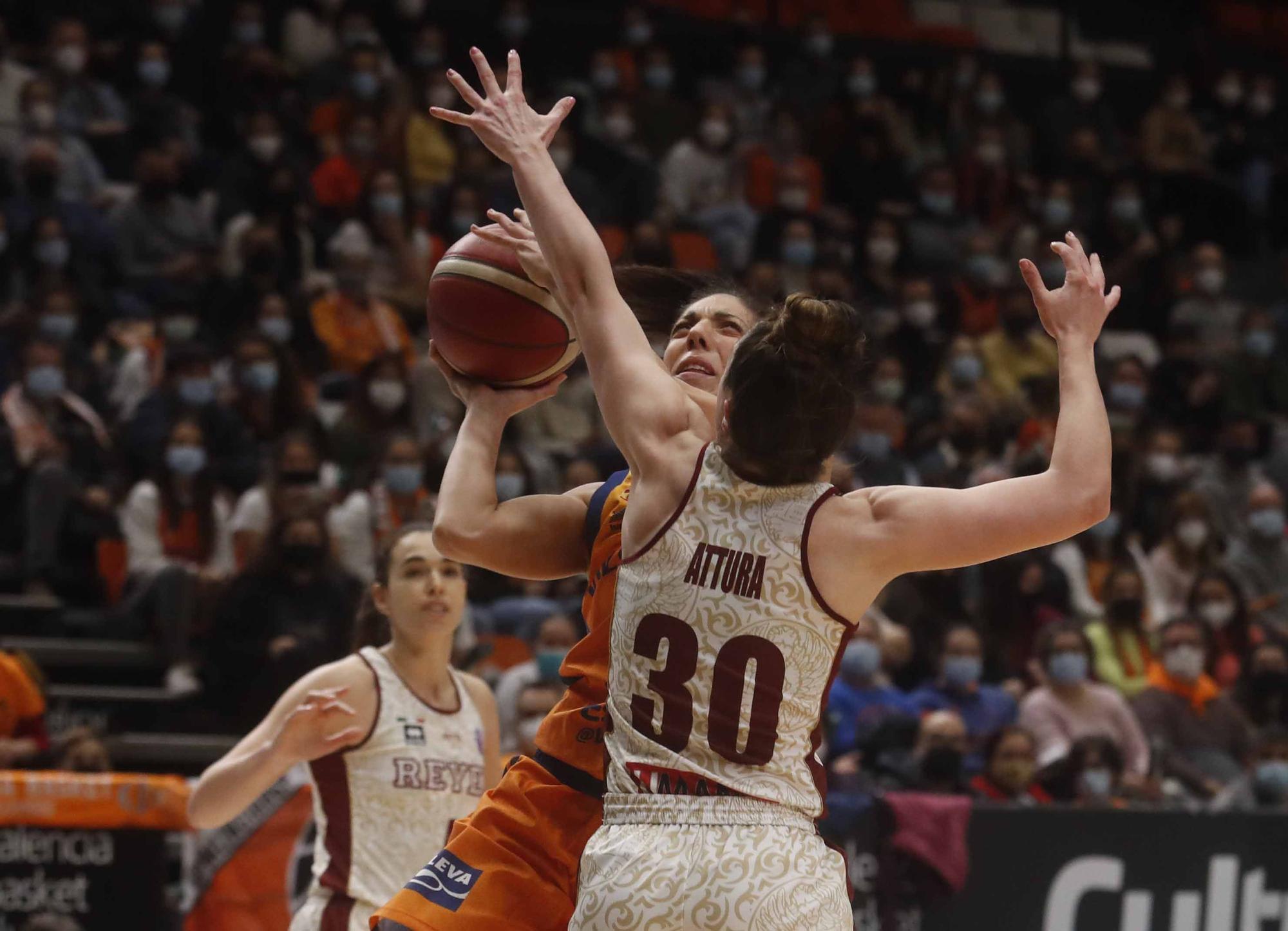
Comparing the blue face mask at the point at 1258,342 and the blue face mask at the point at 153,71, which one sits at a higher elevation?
the blue face mask at the point at 153,71

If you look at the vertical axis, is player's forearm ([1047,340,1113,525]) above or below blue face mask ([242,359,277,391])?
above

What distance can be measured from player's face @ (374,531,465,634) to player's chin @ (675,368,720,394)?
157 centimetres

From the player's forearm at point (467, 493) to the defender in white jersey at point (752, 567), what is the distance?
0.45 m

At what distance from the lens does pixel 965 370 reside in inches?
466

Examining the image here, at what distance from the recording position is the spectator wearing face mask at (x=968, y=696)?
27.5 ft

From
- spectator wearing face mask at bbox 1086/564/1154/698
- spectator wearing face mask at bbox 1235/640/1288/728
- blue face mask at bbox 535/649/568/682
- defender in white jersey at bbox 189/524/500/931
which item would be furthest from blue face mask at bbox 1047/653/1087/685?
defender in white jersey at bbox 189/524/500/931

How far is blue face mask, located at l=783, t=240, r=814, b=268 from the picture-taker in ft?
40.5

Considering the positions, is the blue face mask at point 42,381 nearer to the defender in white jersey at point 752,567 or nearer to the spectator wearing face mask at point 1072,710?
the spectator wearing face mask at point 1072,710

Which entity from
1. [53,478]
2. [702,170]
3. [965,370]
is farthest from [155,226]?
[965,370]

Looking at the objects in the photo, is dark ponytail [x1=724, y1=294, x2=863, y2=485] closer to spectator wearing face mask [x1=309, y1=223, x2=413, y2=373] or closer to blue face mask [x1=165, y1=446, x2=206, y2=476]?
blue face mask [x1=165, y1=446, x2=206, y2=476]

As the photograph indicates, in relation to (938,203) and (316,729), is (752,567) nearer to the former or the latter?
(316,729)

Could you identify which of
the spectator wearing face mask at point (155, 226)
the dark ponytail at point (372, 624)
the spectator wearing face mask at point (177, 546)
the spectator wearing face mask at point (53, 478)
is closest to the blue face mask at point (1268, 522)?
the spectator wearing face mask at point (177, 546)

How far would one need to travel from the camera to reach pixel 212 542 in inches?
343

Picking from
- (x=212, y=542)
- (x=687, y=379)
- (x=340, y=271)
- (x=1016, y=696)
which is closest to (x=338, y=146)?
(x=340, y=271)
